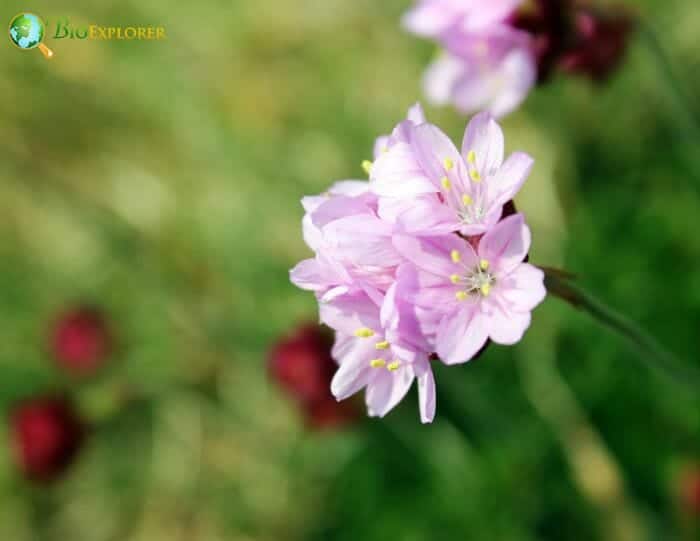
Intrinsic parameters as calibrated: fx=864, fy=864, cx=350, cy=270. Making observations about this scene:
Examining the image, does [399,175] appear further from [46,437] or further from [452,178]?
[46,437]

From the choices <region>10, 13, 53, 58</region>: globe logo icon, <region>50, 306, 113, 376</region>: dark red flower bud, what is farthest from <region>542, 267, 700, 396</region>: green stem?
<region>10, 13, 53, 58</region>: globe logo icon

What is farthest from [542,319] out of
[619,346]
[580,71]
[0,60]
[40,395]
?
[0,60]

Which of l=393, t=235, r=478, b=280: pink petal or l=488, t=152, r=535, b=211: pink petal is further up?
l=488, t=152, r=535, b=211: pink petal

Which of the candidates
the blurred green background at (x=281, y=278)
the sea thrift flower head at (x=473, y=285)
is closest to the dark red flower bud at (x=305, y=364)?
the blurred green background at (x=281, y=278)

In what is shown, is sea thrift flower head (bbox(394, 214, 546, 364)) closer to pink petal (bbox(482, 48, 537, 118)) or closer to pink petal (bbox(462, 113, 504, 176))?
pink petal (bbox(462, 113, 504, 176))

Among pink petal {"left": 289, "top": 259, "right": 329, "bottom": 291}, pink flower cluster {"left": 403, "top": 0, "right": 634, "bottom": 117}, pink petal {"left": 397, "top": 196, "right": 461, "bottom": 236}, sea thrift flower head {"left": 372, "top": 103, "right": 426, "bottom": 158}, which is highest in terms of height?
pink flower cluster {"left": 403, "top": 0, "right": 634, "bottom": 117}

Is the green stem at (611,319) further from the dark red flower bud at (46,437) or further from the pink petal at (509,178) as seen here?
the dark red flower bud at (46,437)
